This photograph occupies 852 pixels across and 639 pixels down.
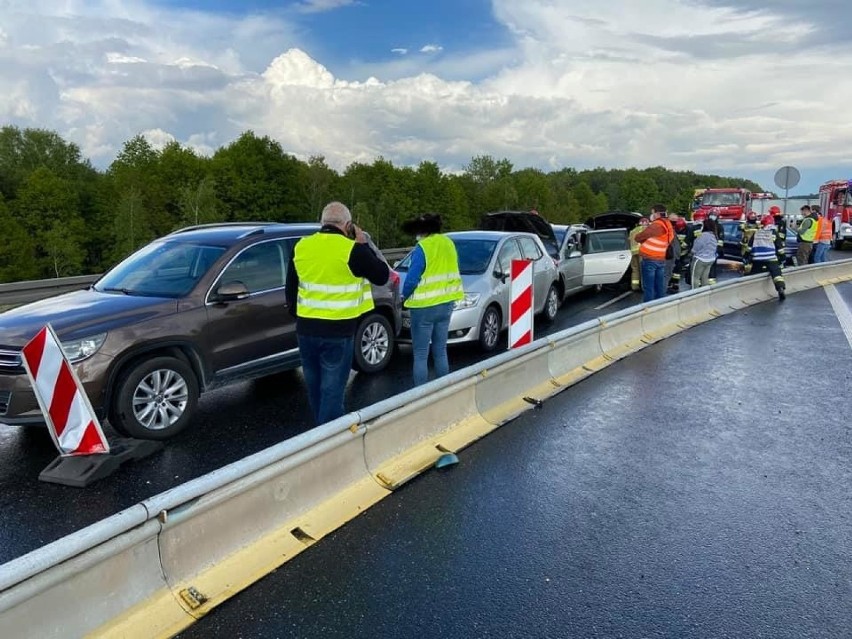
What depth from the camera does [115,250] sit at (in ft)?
206

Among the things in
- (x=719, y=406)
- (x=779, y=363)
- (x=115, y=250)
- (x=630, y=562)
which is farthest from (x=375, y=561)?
(x=115, y=250)

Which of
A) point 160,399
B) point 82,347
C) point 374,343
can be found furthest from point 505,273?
point 82,347

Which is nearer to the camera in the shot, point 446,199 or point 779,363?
point 779,363

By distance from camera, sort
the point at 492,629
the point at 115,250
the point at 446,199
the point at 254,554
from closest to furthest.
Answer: the point at 492,629
the point at 254,554
the point at 115,250
the point at 446,199

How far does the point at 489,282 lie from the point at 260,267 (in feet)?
11.0

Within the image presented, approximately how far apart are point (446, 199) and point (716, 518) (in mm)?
93286

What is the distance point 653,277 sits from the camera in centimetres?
1108

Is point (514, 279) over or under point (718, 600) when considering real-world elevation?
over

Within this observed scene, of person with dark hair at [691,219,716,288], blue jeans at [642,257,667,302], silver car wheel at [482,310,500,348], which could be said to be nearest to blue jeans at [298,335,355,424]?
silver car wheel at [482,310,500,348]

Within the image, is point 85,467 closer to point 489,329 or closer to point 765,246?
point 489,329

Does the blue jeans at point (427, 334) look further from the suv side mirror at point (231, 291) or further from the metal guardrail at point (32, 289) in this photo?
the metal guardrail at point (32, 289)

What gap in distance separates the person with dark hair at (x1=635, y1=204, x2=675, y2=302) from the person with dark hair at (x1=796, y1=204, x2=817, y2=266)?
9292 mm

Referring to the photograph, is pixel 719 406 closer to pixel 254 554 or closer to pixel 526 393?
pixel 526 393

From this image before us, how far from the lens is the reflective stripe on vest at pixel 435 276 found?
5.87 m
